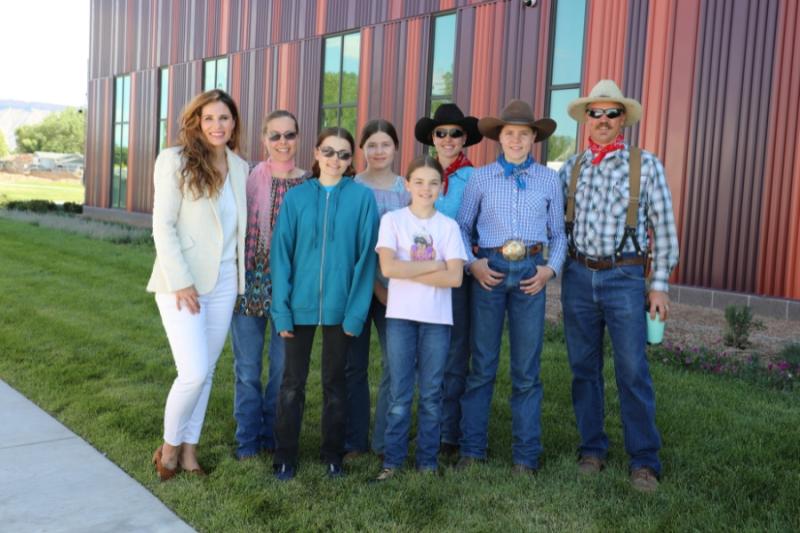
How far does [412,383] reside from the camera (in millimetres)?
4277

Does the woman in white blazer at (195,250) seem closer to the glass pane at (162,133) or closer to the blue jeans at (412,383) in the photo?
the blue jeans at (412,383)

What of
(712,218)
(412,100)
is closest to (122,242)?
(412,100)

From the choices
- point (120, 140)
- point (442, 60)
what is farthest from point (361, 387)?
point (120, 140)

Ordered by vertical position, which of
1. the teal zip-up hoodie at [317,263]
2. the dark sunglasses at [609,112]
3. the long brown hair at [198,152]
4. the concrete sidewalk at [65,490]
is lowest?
the concrete sidewalk at [65,490]

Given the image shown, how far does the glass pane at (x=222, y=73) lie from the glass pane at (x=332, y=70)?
4.19 meters

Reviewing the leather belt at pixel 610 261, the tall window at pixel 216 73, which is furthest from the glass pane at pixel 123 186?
the leather belt at pixel 610 261

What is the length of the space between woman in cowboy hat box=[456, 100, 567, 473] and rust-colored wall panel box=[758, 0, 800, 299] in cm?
666

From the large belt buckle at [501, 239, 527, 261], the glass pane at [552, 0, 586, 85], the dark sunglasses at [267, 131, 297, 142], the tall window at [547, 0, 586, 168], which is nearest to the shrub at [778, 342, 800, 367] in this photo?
the large belt buckle at [501, 239, 527, 261]

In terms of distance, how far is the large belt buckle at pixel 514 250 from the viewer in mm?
4215

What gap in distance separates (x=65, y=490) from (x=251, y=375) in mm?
1069

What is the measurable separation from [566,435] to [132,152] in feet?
73.5

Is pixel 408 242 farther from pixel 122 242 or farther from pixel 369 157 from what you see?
pixel 122 242

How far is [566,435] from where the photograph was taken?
16.8 feet

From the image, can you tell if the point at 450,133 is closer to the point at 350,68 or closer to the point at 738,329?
the point at 738,329
